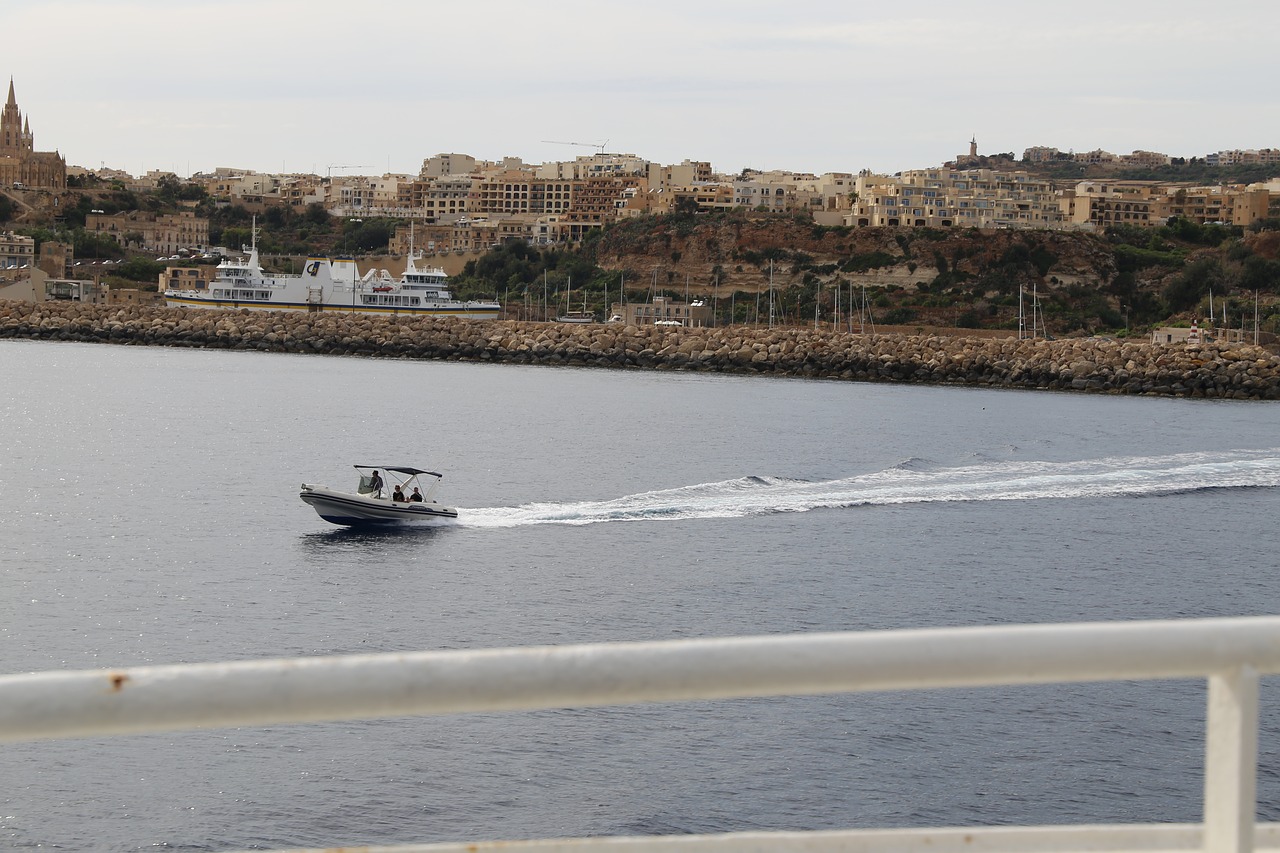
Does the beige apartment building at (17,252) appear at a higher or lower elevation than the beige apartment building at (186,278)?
higher

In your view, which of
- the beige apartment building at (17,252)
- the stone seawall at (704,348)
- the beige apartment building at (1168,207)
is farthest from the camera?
the beige apartment building at (1168,207)

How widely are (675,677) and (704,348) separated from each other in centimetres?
7553

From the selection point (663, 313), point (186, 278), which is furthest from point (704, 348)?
point (186, 278)

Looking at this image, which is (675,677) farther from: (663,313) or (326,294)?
(663,313)

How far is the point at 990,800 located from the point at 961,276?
95.1m

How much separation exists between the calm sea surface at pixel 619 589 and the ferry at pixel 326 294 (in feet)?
Answer: 149

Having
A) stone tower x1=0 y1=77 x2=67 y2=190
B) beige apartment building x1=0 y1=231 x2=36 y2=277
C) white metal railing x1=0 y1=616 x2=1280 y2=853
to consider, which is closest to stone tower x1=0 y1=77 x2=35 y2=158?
stone tower x1=0 y1=77 x2=67 y2=190

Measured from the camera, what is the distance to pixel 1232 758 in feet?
6.49

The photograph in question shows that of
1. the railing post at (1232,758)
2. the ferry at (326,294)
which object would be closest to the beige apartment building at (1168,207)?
the ferry at (326,294)

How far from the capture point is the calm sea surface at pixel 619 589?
11.8m

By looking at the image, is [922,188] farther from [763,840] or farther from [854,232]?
[763,840]

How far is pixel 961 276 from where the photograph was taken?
4097 inches

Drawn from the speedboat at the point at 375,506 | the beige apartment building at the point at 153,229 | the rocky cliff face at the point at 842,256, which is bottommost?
the speedboat at the point at 375,506

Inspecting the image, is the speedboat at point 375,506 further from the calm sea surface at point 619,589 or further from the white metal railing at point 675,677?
the white metal railing at point 675,677
